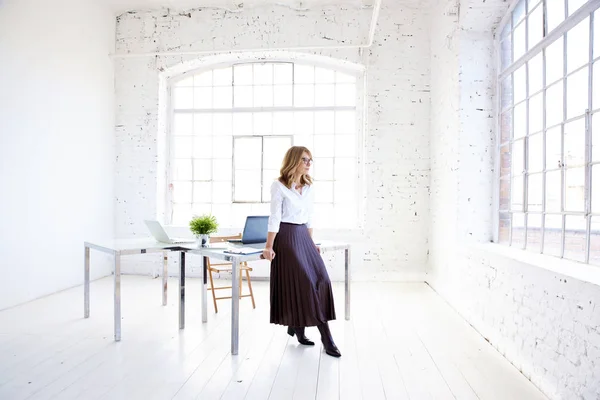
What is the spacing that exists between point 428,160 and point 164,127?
4272 millimetres

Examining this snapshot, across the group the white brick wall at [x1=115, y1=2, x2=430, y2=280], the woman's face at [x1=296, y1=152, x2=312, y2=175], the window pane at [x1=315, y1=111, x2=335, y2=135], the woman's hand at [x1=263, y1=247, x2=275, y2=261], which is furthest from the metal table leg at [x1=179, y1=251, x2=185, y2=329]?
the window pane at [x1=315, y1=111, x2=335, y2=135]

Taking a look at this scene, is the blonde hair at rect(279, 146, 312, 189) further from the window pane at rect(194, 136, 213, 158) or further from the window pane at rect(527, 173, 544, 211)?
the window pane at rect(194, 136, 213, 158)

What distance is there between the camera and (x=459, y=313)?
14.9ft

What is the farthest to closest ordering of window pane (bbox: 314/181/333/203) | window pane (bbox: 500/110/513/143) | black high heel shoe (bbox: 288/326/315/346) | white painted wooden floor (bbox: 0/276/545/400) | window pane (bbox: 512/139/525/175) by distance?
window pane (bbox: 314/181/333/203) → window pane (bbox: 500/110/513/143) → window pane (bbox: 512/139/525/175) → black high heel shoe (bbox: 288/326/315/346) → white painted wooden floor (bbox: 0/276/545/400)

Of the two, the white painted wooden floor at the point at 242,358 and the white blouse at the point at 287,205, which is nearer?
the white painted wooden floor at the point at 242,358

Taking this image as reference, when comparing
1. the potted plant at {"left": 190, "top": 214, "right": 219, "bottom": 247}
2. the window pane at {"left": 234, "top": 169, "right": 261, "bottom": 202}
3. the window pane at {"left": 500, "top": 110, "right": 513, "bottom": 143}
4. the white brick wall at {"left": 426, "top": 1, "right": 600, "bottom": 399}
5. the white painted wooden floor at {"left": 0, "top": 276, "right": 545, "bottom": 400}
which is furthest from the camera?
the window pane at {"left": 234, "top": 169, "right": 261, "bottom": 202}

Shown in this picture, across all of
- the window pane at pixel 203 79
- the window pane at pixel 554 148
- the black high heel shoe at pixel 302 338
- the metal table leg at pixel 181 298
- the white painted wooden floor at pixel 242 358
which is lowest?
the white painted wooden floor at pixel 242 358

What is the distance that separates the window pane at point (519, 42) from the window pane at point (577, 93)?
40.8 inches

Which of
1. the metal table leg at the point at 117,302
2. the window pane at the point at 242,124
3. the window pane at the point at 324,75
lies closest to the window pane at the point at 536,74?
the window pane at the point at 324,75

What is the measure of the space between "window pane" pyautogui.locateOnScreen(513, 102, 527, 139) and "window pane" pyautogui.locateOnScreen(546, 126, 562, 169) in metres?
0.47

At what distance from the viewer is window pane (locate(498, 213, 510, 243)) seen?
434 centimetres

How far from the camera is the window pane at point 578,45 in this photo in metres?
3.00

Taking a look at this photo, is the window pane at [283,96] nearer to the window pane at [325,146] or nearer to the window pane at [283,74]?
the window pane at [283,74]

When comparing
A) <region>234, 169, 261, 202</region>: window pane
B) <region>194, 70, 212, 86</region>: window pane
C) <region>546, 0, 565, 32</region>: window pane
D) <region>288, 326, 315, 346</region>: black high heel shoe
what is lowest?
<region>288, 326, 315, 346</region>: black high heel shoe
